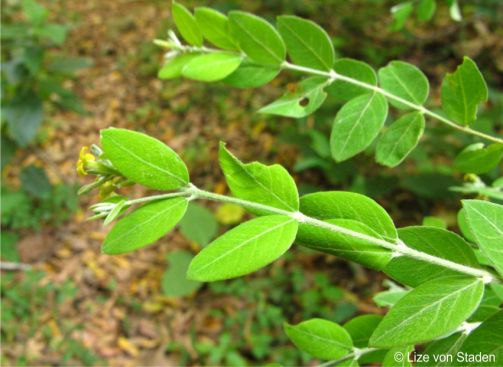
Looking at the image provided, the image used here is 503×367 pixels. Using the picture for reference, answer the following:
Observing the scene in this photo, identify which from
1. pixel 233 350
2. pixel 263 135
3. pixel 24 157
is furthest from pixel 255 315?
pixel 24 157

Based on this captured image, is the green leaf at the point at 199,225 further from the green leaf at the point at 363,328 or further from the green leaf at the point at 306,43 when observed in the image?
the green leaf at the point at 363,328

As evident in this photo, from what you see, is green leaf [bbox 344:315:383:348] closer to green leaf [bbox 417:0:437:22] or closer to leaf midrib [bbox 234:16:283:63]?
leaf midrib [bbox 234:16:283:63]

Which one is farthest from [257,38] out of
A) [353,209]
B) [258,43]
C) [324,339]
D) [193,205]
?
[193,205]

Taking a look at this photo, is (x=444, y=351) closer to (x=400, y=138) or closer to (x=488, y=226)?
(x=488, y=226)

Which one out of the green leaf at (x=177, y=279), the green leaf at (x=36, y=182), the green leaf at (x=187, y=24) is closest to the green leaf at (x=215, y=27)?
the green leaf at (x=187, y=24)

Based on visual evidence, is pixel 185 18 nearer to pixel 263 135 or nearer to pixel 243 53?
pixel 243 53
